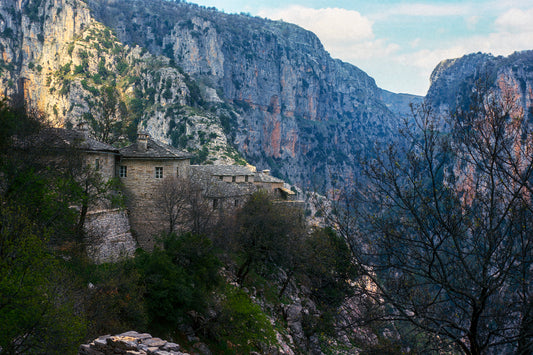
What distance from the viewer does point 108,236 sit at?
26484 mm

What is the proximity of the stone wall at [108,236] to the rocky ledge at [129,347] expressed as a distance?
11802 mm

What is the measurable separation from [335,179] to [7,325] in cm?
1044

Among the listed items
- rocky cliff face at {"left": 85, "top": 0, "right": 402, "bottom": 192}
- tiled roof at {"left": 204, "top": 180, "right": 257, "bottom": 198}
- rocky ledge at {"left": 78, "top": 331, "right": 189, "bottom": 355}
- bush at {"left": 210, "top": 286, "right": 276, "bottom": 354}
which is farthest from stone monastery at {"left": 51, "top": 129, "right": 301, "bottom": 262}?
rocky cliff face at {"left": 85, "top": 0, "right": 402, "bottom": 192}

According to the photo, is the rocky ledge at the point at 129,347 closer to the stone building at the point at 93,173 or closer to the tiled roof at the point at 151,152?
the stone building at the point at 93,173

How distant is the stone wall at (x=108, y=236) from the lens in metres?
24.2

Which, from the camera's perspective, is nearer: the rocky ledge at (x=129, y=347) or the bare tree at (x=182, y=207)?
the rocky ledge at (x=129, y=347)

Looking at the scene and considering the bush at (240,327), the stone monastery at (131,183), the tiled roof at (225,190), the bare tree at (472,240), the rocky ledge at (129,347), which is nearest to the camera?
the bare tree at (472,240)

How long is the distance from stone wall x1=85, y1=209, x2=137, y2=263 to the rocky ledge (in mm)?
11802

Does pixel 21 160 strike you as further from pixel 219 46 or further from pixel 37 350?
pixel 219 46

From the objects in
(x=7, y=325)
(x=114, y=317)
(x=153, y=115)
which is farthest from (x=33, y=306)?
(x=153, y=115)

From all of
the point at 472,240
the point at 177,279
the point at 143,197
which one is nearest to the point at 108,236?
the point at 143,197

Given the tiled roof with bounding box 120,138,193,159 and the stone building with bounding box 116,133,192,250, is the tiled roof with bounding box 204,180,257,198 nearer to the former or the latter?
the tiled roof with bounding box 120,138,193,159

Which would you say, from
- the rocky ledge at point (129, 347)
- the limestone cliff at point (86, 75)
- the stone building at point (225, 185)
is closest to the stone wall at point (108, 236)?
the stone building at point (225, 185)

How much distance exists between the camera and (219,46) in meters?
164
